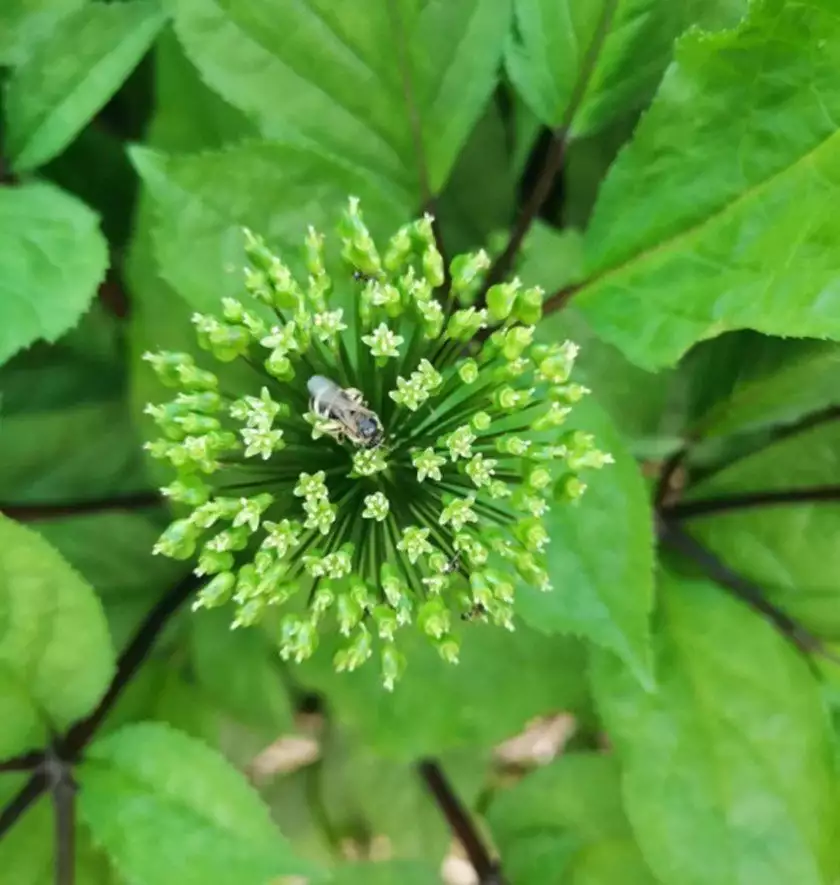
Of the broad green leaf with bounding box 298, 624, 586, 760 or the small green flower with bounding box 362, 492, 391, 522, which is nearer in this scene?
the small green flower with bounding box 362, 492, 391, 522

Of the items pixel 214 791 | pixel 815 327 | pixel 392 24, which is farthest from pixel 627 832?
pixel 392 24

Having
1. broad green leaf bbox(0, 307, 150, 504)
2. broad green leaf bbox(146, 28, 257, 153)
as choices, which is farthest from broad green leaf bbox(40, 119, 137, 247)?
broad green leaf bbox(146, 28, 257, 153)

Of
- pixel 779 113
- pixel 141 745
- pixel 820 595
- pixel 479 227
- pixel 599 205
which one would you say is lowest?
pixel 141 745

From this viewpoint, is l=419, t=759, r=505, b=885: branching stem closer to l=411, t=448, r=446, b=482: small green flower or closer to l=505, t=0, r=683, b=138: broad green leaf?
l=411, t=448, r=446, b=482: small green flower

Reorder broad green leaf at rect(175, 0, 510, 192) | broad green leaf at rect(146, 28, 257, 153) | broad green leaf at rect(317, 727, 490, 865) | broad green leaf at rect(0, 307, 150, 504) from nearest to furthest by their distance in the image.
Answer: broad green leaf at rect(175, 0, 510, 192) → broad green leaf at rect(146, 28, 257, 153) → broad green leaf at rect(0, 307, 150, 504) → broad green leaf at rect(317, 727, 490, 865)

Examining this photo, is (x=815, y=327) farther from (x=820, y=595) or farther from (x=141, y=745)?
(x=141, y=745)

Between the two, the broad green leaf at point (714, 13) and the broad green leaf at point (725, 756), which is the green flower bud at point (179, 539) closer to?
the broad green leaf at point (725, 756)
